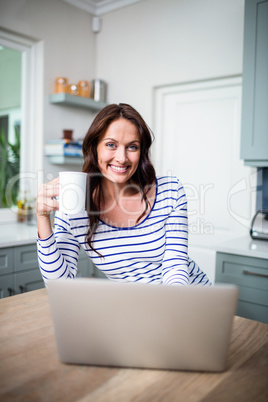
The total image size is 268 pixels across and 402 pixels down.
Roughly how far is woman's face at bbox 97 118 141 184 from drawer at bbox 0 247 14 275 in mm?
1230

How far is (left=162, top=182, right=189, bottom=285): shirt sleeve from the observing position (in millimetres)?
1182

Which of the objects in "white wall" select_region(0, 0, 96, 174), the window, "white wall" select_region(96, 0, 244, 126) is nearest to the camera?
"white wall" select_region(96, 0, 244, 126)

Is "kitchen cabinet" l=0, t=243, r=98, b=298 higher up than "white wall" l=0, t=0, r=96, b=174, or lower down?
lower down

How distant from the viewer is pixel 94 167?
1.42m

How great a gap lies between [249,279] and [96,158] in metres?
1.20

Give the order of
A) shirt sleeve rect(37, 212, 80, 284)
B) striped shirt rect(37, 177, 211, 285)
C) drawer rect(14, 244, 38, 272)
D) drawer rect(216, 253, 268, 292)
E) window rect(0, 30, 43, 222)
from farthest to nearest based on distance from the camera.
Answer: window rect(0, 30, 43, 222) < drawer rect(14, 244, 38, 272) < drawer rect(216, 253, 268, 292) < striped shirt rect(37, 177, 211, 285) < shirt sleeve rect(37, 212, 80, 284)

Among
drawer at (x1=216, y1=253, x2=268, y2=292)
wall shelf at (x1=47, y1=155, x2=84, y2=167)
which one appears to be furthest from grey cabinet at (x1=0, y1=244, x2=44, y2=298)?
drawer at (x1=216, y1=253, x2=268, y2=292)

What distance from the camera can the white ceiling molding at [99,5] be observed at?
3283mm

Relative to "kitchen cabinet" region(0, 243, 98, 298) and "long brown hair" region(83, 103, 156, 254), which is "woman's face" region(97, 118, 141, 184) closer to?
"long brown hair" region(83, 103, 156, 254)

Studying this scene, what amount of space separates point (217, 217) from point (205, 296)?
2.26 meters

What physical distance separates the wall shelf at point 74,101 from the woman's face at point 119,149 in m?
1.90

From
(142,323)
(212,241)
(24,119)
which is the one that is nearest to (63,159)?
(24,119)

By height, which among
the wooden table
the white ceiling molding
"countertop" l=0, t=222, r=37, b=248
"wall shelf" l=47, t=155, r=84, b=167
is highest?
the white ceiling molding

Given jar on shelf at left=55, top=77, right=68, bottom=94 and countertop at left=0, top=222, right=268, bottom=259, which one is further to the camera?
jar on shelf at left=55, top=77, right=68, bottom=94
